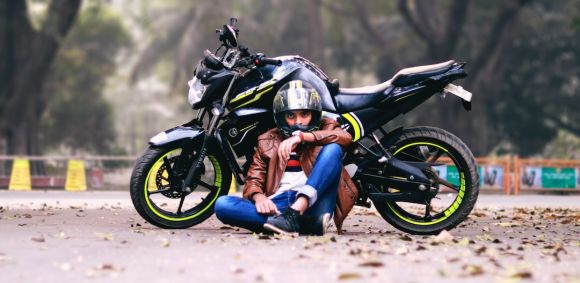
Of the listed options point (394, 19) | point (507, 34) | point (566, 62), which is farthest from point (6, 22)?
point (566, 62)

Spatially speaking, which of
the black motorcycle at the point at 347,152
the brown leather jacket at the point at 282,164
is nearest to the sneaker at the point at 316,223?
the brown leather jacket at the point at 282,164

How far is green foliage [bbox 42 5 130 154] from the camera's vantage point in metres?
40.2

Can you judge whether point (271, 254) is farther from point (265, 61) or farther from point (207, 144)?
point (265, 61)

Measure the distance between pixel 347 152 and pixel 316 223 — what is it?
99cm

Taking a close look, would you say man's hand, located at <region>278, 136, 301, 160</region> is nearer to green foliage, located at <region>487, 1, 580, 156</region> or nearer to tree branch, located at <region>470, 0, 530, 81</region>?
tree branch, located at <region>470, 0, 530, 81</region>

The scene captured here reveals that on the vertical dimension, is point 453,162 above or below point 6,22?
below

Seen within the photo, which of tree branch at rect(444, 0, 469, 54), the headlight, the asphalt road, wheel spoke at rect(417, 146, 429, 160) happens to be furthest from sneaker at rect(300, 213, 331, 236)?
tree branch at rect(444, 0, 469, 54)

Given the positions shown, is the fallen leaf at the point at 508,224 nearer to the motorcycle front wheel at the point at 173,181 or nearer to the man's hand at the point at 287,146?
the motorcycle front wheel at the point at 173,181

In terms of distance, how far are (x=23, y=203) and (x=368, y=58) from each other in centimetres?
3179

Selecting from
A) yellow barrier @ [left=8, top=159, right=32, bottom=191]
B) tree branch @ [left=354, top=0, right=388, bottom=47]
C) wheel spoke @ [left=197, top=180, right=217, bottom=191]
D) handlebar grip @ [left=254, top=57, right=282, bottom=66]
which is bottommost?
wheel spoke @ [left=197, top=180, right=217, bottom=191]

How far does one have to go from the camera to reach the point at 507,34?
32.5 meters

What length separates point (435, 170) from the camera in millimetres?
8773

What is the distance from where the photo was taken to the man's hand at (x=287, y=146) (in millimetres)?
7973

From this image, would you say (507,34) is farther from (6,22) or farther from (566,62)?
(6,22)
